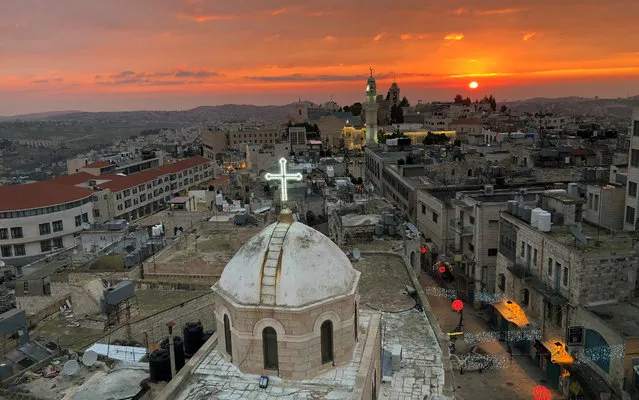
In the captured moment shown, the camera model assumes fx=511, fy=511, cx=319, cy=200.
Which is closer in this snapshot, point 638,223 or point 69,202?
point 638,223

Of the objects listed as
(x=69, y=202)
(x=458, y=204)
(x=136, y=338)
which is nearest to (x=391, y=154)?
(x=458, y=204)

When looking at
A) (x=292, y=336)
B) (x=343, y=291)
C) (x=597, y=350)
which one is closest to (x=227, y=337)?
(x=292, y=336)

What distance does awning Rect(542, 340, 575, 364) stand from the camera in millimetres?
26234

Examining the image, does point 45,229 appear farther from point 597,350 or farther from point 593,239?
point 597,350

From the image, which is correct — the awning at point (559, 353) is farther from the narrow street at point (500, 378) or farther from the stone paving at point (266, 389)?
the stone paving at point (266, 389)

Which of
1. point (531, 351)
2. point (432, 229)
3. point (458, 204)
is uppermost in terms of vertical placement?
point (458, 204)

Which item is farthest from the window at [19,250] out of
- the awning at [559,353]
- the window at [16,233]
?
the awning at [559,353]

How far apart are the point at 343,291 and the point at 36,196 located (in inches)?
2268

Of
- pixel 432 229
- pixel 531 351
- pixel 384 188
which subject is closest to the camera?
pixel 531 351

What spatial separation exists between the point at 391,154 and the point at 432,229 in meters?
28.9

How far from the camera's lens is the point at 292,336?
1319 centimetres

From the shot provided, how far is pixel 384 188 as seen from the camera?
7050 cm

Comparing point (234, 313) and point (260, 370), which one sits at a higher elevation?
point (234, 313)

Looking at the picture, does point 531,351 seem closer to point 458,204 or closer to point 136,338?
point 458,204
